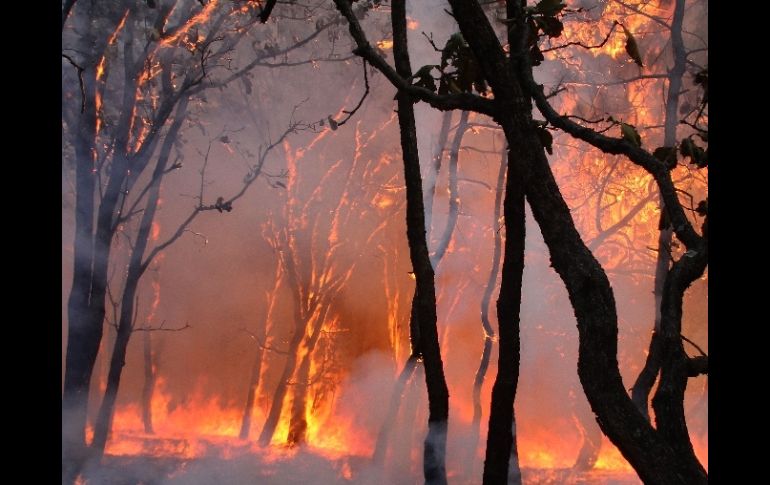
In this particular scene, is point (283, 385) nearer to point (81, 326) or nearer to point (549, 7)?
point (81, 326)

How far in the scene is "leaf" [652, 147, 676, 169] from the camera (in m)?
4.22

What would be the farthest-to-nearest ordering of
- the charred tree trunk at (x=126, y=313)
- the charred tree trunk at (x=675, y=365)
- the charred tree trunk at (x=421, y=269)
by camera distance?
the charred tree trunk at (x=126, y=313)
the charred tree trunk at (x=421, y=269)
the charred tree trunk at (x=675, y=365)

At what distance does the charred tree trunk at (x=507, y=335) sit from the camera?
479 centimetres

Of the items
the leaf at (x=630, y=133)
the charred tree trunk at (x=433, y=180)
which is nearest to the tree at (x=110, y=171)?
the charred tree trunk at (x=433, y=180)

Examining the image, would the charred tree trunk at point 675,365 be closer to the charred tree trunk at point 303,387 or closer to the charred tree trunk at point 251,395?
the charred tree trunk at point 303,387

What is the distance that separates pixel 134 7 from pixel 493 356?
12692 mm

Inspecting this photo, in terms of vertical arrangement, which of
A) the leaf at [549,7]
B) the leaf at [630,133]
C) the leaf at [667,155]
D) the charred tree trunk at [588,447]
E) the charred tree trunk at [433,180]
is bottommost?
the charred tree trunk at [588,447]

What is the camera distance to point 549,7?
365cm

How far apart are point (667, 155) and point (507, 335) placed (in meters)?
1.56

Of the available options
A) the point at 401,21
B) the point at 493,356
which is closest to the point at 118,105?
the point at 401,21

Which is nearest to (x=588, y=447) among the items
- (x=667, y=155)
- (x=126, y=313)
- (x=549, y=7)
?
(x=126, y=313)

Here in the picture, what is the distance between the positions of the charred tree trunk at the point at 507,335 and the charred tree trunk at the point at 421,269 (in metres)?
1.08

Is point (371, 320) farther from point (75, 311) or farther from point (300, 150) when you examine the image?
point (75, 311)
